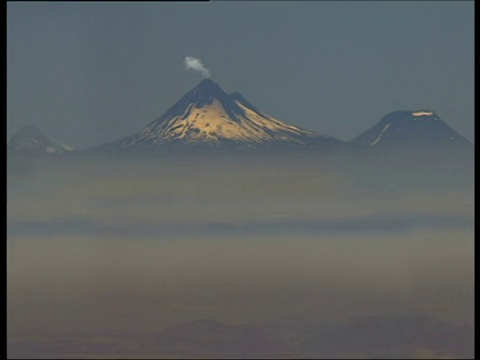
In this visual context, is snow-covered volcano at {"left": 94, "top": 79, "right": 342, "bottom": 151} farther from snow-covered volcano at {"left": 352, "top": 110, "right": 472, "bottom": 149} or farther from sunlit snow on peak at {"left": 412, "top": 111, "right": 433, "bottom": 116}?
sunlit snow on peak at {"left": 412, "top": 111, "right": 433, "bottom": 116}

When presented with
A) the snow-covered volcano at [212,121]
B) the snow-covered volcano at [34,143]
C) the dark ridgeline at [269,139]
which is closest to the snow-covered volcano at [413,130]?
the dark ridgeline at [269,139]

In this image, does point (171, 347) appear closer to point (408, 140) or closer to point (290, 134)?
point (290, 134)

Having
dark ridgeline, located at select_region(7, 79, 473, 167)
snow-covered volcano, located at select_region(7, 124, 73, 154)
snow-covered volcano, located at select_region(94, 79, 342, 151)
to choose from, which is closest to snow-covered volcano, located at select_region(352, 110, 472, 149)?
dark ridgeline, located at select_region(7, 79, 473, 167)

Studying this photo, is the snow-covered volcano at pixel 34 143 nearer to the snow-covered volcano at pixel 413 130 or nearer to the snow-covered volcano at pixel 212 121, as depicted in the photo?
the snow-covered volcano at pixel 212 121

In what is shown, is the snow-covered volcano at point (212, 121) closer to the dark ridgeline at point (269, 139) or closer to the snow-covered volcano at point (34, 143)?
the dark ridgeline at point (269, 139)

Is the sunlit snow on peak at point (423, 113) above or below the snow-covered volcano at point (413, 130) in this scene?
above

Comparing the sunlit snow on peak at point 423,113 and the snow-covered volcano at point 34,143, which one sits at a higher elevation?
the sunlit snow on peak at point 423,113
